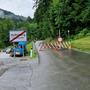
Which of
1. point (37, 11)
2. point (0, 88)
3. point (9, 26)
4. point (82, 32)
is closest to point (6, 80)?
point (0, 88)

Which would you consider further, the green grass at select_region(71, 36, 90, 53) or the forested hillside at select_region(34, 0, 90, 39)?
the forested hillside at select_region(34, 0, 90, 39)

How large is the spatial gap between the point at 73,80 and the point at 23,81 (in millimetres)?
1877

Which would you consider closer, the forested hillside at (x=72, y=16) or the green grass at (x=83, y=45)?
the green grass at (x=83, y=45)

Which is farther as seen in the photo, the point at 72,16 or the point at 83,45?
the point at 72,16

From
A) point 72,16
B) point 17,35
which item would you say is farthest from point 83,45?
point 72,16

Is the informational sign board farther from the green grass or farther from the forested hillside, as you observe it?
the forested hillside

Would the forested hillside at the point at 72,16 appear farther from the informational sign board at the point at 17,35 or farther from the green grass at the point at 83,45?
the informational sign board at the point at 17,35

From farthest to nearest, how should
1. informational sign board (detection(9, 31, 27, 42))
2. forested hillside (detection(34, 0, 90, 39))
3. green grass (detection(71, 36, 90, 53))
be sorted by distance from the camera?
forested hillside (detection(34, 0, 90, 39)), green grass (detection(71, 36, 90, 53)), informational sign board (detection(9, 31, 27, 42))

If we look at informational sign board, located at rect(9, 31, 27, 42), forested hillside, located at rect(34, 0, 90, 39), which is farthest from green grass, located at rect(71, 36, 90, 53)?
forested hillside, located at rect(34, 0, 90, 39)

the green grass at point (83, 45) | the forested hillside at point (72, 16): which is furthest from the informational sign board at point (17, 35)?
the forested hillside at point (72, 16)

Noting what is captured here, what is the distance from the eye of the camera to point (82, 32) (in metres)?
67.2

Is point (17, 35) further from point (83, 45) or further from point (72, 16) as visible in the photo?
point (72, 16)

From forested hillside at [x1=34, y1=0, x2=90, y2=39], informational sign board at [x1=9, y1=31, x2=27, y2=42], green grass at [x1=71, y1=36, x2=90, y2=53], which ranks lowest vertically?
green grass at [x1=71, y1=36, x2=90, y2=53]

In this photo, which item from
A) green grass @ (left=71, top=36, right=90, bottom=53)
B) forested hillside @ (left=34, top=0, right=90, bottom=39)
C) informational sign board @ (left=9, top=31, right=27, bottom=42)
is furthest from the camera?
forested hillside @ (left=34, top=0, right=90, bottom=39)
